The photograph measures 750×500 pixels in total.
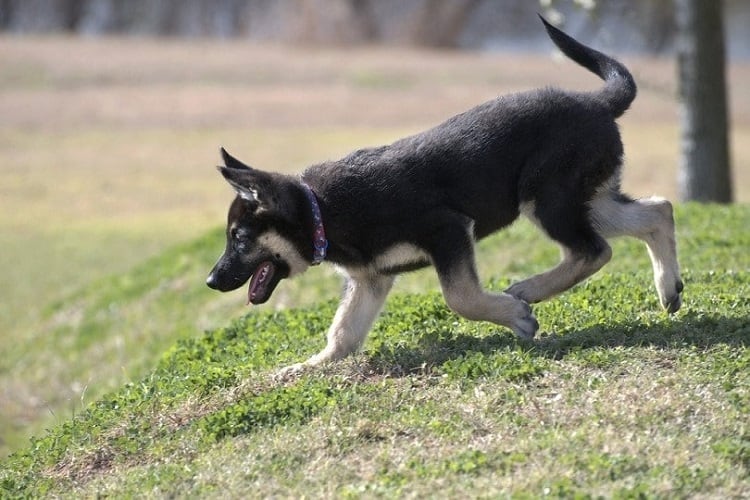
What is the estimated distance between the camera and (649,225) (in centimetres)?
767

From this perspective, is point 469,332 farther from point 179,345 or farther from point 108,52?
point 108,52

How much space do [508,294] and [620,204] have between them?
0.98 metres

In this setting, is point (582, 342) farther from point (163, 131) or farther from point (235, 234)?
point (163, 131)

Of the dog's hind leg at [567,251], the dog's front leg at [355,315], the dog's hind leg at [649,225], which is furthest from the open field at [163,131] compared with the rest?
the dog's hind leg at [649,225]

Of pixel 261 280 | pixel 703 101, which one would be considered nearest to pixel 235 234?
pixel 261 280

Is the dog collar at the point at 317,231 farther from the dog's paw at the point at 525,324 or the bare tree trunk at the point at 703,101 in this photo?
the bare tree trunk at the point at 703,101

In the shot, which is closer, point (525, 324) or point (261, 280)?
point (525, 324)

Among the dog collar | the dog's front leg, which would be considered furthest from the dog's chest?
the dog collar

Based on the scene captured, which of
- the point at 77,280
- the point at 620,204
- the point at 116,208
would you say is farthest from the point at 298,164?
the point at 620,204

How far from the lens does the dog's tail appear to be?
7785 millimetres

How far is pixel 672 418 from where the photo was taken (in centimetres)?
590

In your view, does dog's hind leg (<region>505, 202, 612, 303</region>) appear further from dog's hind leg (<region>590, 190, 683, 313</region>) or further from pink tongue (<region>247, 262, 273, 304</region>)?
pink tongue (<region>247, 262, 273, 304</region>)

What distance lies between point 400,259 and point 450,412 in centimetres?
136

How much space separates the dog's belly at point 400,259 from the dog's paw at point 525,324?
0.64m
